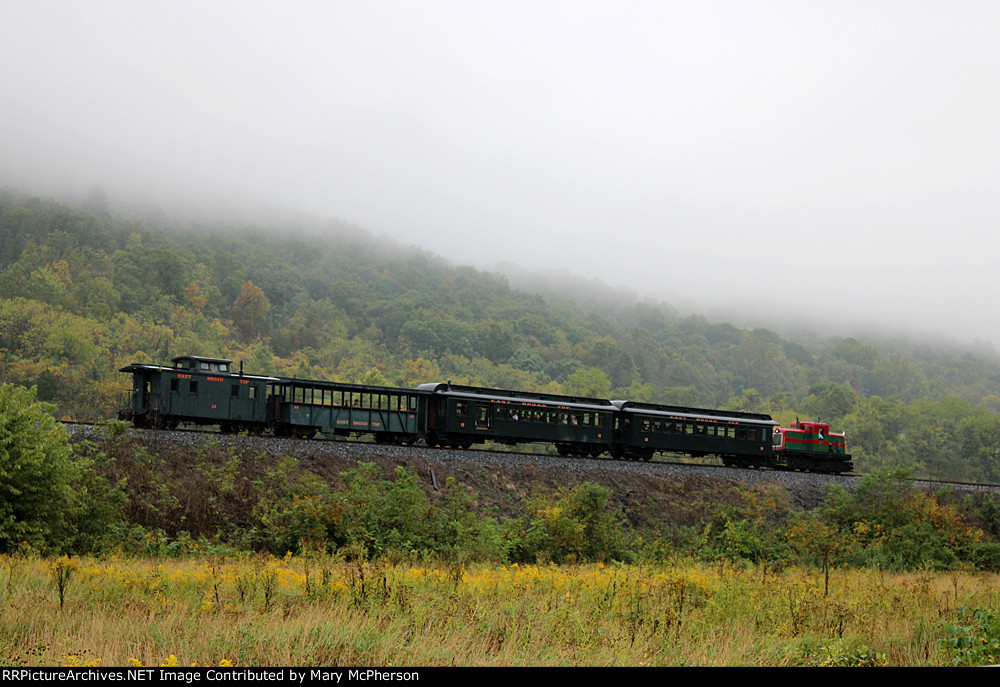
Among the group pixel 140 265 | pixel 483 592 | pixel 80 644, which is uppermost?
pixel 140 265

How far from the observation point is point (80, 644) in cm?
823

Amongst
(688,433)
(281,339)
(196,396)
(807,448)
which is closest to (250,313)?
(281,339)

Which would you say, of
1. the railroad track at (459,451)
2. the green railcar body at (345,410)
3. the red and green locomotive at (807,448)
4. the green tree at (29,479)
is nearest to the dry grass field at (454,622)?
the green tree at (29,479)

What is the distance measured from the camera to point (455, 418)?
3497 cm

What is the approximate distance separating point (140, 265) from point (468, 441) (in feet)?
364

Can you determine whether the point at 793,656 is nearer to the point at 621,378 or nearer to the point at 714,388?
the point at 621,378

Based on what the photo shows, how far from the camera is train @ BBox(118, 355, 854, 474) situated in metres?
30.4

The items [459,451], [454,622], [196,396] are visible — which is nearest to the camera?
[454,622]

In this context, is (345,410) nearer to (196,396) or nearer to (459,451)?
(459,451)

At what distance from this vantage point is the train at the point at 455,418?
3036 cm

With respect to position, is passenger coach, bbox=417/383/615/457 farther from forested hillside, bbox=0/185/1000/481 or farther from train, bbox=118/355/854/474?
forested hillside, bbox=0/185/1000/481

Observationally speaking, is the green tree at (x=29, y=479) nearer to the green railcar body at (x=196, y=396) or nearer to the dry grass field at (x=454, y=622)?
the dry grass field at (x=454, y=622)


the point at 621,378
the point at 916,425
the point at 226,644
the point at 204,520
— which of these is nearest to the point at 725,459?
the point at 204,520

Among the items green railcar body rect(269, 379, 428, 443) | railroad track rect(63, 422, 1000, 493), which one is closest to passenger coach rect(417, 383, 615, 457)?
green railcar body rect(269, 379, 428, 443)
